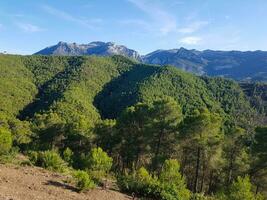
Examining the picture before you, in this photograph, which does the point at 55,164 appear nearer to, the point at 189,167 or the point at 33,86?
the point at 189,167

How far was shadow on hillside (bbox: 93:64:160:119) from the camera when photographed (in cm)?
14445

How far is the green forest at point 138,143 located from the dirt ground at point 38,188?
0.77 metres

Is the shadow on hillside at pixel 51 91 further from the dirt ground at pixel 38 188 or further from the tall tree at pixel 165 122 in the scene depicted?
the dirt ground at pixel 38 188

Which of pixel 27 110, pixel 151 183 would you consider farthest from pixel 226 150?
pixel 27 110

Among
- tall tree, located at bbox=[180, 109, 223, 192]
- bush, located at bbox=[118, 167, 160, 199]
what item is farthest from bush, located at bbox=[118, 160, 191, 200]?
tall tree, located at bbox=[180, 109, 223, 192]

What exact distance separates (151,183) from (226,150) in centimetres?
1998

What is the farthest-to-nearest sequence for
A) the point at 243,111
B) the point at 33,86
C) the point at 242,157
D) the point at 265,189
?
the point at 243,111 → the point at 33,86 → the point at 242,157 → the point at 265,189

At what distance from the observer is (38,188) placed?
17.2m

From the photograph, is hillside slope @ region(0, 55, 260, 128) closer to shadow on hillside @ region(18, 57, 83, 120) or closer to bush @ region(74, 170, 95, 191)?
shadow on hillside @ region(18, 57, 83, 120)

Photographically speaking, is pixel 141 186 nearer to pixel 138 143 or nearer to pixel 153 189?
pixel 153 189

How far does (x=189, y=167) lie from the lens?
44.7 m

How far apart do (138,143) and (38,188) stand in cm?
2562

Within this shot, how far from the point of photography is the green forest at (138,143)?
23719 mm

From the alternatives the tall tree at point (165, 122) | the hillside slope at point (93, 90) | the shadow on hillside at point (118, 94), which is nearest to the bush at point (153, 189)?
the tall tree at point (165, 122)
